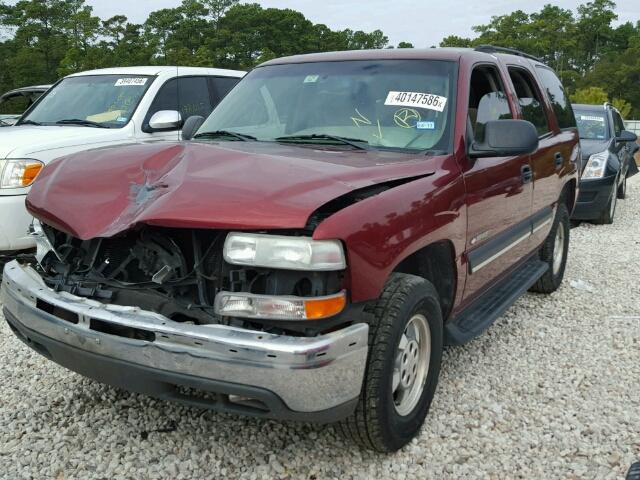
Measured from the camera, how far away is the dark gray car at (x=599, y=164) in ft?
29.0

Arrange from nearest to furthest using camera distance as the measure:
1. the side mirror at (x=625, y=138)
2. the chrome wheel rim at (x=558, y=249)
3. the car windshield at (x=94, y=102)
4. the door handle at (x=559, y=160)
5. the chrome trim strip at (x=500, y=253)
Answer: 1. the chrome trim strip at (x=500, y=253)
2. the door handle at (x=559, y=160)
3. the chrome wheel rim at (x=558, y=249)
4. the car windshield at (x=94, y=102)
5. the side mirror at (x=625, y=138)

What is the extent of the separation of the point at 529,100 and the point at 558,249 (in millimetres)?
1612

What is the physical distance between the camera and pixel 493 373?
387 centimetres

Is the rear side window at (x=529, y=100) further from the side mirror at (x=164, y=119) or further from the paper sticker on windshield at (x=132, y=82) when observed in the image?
the paper sticker on windshield at (x=132, y=82)

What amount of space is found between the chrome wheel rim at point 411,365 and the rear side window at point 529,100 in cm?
218

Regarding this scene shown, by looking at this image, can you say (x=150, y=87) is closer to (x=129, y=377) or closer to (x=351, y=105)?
(x=351, y=105)

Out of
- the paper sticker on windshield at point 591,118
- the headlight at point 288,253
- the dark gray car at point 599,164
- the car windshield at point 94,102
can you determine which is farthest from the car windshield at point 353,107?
the paper sticker on windshield at point 591,118

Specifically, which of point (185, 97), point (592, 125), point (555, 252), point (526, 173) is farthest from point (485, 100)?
point (592, 125)

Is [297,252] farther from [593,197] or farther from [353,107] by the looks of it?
[593,197]

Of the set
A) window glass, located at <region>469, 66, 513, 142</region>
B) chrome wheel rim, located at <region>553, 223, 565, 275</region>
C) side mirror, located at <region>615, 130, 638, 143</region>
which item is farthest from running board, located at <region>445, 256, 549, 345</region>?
side mirror, located at <region>615, 130, 638, 143</region>

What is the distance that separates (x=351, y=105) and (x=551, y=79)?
2.71 meters

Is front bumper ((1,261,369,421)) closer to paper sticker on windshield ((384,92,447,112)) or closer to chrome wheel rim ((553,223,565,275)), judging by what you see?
Answer: paper sticker on windshield ((384,92,447,112))

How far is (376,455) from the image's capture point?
288 cm

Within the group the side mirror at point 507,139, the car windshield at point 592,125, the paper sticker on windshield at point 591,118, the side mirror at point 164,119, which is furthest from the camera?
the paper sticker on windshield at point 591,118
